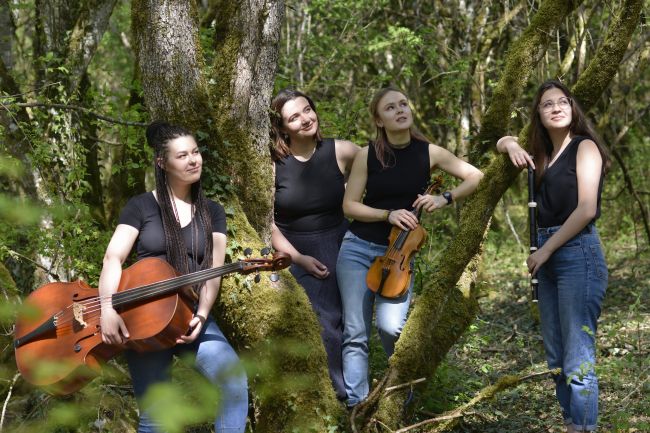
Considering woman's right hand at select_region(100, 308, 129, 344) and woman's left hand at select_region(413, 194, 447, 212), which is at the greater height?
woman's left hand at select_region(413, 194, 447, 212)

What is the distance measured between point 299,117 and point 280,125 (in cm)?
17

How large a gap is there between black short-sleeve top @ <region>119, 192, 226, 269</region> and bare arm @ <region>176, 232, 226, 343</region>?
8cm

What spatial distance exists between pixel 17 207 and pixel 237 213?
2.69 m

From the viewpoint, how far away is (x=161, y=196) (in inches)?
154

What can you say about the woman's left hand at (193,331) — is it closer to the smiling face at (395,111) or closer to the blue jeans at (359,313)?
the blue jeans at (359,313)

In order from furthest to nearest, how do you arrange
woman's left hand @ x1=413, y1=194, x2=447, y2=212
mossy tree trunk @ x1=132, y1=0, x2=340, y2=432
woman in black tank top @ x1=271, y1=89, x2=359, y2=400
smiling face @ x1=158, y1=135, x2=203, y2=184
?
1. woman in black tank top @ x1=271, y1=89, x2=359, y2=400
2. woman's left hand @ x1=413, y1=194, x2=447, y2=212
3. mossy tree trunk @ x1=132, y1=0, x2=340, y2=432
4. smiling face @ x1=158, y1=135, x2=203, y2=184

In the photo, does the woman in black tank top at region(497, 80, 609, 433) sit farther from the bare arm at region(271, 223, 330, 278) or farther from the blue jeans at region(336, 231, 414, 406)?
the bare arm at region(271, 223, 330, 278)

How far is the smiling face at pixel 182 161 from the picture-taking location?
153 inches

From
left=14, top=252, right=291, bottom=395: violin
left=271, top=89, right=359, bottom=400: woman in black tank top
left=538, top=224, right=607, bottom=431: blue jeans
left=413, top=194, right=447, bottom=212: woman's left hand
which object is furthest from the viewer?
left=271, top=89, right=359, bottom=400: woman in black tank top

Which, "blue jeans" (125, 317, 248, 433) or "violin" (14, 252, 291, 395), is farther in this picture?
"blue jeans" (125, 317, 248, 433)

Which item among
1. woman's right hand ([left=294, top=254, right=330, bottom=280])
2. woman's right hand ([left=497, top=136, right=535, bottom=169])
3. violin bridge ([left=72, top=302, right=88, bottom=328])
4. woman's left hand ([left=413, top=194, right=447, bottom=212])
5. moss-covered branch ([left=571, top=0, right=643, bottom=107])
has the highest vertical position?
moss-covered branch ([left=571, top=0, right=643, bottom=107])

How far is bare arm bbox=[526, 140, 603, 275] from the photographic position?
12.9 ft

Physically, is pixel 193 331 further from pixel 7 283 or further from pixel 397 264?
pixel 7 283

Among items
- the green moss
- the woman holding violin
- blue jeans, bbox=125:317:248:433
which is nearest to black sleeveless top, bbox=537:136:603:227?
the woman holding violin
